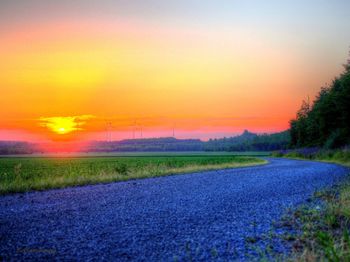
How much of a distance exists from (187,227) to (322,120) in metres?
55.8

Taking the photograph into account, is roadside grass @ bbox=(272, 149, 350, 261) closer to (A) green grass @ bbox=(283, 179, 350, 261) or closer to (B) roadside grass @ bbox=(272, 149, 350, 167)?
(A) green grass @ bbox=(283, 179, 350, 261)

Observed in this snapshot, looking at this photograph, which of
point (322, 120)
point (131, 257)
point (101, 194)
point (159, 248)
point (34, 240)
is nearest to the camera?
point (131, 257)

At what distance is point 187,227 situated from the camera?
753 cm

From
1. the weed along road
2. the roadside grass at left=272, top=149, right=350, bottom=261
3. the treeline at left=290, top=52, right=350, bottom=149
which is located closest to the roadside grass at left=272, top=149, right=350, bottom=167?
the treeline at left=290, top=52, right=350, bottom=149

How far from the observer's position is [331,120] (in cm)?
5681

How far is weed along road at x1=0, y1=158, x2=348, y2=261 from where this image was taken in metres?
5.82

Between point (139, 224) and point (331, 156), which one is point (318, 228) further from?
point (331, 156)

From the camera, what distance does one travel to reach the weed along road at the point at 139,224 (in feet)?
19.1

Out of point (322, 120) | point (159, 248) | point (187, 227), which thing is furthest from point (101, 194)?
point (322, 120)

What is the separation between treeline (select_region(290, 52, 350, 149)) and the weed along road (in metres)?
39.9

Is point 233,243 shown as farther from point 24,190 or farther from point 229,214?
point 24,190

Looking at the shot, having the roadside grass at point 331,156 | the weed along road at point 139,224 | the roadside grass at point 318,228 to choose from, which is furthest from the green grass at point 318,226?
the roadside grass at point 331,156

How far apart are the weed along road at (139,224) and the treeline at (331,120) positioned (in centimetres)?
3991

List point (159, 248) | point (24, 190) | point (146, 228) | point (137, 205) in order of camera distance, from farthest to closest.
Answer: point (24, 190)
point (137, 205)
point (146, 228)
point (159, 248)
